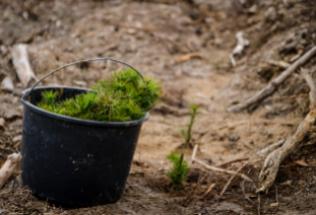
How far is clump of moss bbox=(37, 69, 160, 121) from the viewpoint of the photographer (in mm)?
3039

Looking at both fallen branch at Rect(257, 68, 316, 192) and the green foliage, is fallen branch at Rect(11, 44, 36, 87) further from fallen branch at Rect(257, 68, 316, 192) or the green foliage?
fallen branch at Rect(257, 68, 316, 192)

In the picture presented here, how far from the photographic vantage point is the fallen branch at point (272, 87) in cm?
489

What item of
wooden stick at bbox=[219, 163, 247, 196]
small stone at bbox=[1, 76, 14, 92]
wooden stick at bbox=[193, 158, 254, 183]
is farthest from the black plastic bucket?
small stone at bbox=[1, 76, 14, 92]

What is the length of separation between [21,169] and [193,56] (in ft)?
12.7

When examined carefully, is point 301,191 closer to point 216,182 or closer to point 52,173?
point 216,182

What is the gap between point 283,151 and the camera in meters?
3.61

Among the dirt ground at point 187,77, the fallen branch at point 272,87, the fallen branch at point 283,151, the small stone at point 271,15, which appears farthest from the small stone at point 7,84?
the small stone at point 271,15

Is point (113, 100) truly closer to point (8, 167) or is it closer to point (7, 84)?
point (8, 167)

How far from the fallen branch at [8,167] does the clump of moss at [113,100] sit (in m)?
0.37

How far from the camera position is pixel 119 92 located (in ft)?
10.4

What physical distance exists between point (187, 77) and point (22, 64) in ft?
6.28

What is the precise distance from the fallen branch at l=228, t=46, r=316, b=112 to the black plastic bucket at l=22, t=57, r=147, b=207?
2198mm

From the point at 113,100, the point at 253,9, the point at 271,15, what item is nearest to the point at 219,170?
the point at 113,100

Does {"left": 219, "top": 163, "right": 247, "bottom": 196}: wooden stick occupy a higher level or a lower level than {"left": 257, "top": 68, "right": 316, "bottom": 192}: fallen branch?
lower
